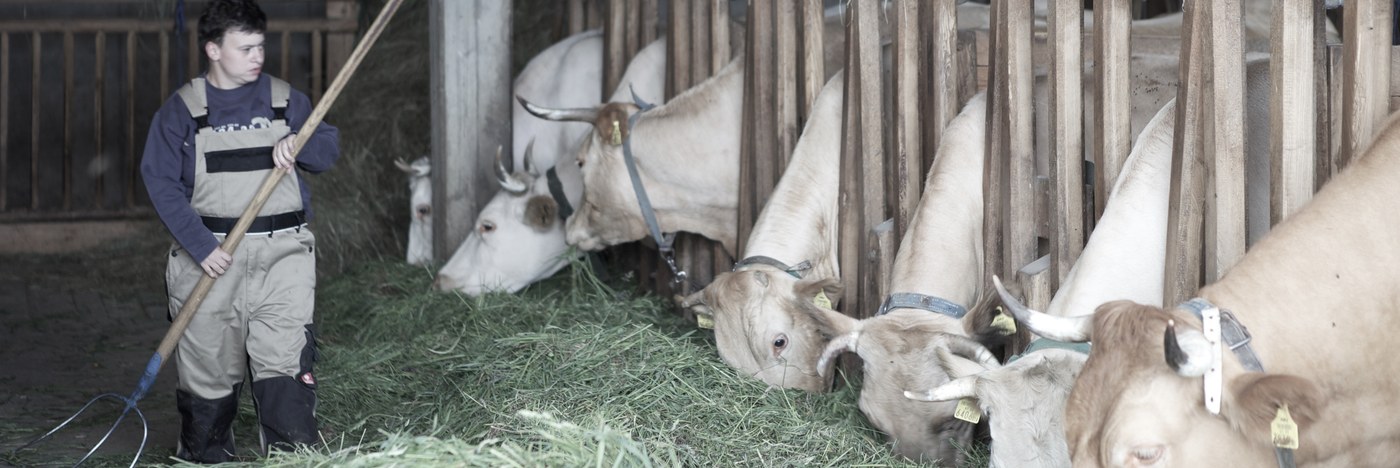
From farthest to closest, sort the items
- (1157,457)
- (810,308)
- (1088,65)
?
(1088,65) < (810,308) < (1157,457)

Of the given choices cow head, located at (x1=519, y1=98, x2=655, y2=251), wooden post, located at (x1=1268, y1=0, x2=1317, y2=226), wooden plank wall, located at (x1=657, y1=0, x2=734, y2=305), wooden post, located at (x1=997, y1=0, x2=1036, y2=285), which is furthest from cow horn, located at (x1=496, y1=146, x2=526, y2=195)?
wooden post, located at (x1=1268, y1=0, x2=1317, y2=226)

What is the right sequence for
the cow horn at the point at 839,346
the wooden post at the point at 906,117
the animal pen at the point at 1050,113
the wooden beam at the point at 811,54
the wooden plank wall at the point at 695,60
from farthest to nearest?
the wooden plank wall at the point at 695,60 < the wooden beam at the point at 811,54 < the wooden post at the point at 906,117 < the cow horn at the point at 839,346 < the animal pen at the point at 1050,113

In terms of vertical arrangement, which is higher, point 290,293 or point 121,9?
point 121,9

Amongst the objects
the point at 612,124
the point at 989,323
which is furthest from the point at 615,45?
the point at 989,323

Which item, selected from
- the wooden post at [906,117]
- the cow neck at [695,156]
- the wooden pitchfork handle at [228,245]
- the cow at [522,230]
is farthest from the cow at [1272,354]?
the cow at [522,230]

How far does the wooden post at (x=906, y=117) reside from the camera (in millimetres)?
4992

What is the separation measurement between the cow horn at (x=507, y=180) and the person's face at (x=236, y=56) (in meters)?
2.54

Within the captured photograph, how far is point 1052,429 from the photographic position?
11.8ft

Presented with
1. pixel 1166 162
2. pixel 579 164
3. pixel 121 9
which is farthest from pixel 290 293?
pixel 121 9

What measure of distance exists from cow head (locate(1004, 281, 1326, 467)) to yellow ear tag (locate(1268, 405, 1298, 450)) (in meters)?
0.02

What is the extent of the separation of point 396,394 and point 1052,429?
9.09 ft

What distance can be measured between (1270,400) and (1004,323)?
130cm

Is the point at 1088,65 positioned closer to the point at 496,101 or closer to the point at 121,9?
the point at 496,101

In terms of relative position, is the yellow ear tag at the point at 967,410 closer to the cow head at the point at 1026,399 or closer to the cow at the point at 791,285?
the cow head at the point at 1026,399
